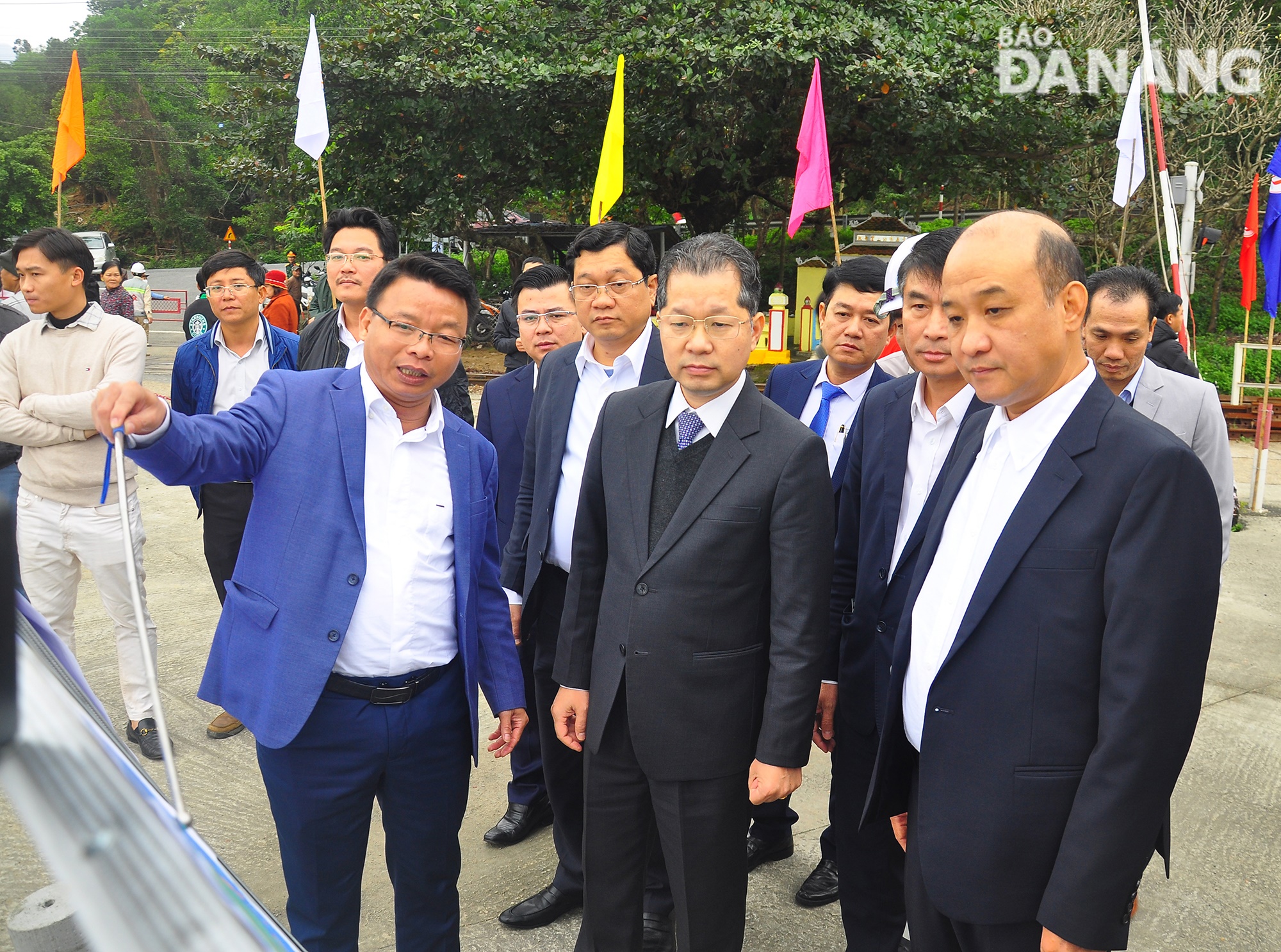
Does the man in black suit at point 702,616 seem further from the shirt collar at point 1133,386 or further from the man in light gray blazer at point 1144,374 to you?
the shirt collar at point 1133,386

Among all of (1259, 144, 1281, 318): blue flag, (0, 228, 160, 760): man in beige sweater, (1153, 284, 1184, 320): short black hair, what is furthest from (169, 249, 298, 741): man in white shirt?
(1259, 144, 1281, 318): blue flag

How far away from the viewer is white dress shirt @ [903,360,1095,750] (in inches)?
66.0

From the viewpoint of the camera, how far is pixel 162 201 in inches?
1772

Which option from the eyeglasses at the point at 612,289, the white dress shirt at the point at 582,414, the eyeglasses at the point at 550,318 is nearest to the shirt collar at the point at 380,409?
the white dress shirt at the point at 582,414

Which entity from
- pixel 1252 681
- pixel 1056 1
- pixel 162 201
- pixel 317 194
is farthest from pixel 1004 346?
pixel 162 201

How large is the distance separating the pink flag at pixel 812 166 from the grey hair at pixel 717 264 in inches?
156

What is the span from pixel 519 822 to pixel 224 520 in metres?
1.70

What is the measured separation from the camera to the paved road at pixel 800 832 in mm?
2785

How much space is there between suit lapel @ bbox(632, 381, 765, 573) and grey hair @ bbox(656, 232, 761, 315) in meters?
0.25

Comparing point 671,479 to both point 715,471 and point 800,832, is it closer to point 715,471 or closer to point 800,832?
point 715,471

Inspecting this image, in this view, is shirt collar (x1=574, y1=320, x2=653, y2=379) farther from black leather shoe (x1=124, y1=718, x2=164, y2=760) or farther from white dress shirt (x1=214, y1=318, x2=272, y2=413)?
black leather shoe (x1=124, y1=718, x2=164, y2=760)

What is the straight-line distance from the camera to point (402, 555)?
2.11 m

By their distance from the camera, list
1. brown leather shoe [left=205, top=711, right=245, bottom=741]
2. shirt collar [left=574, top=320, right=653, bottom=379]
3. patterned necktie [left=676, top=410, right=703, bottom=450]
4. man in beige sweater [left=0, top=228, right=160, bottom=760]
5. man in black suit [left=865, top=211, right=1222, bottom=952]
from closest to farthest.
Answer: man in black suit [left=865, top=211, right=1222, bottom=952] → patterned necktie [left=676, top=410, right=703, bottom=450] → shirt collar [left=574, top=320, right=653, bottom=379] → man in beige sweater [left=0, top=228, right=160, bottom=760] → brown leather shoe [left=205, top=711, right=245, bottom=741]

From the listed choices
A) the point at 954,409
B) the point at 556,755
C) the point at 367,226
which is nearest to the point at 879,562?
the point at 954,409
